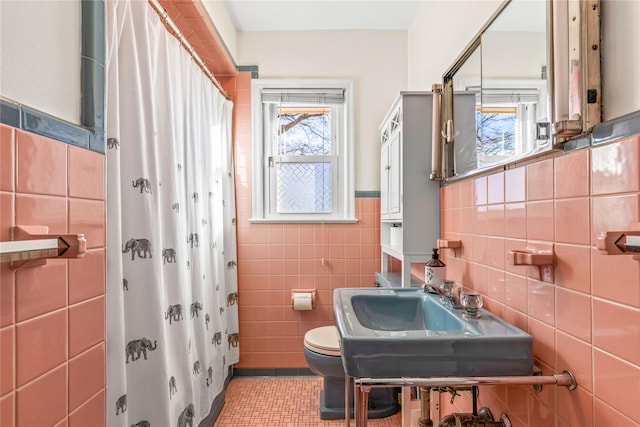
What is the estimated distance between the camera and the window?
2.44 metres

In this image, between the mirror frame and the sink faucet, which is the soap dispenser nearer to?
the sink faucet

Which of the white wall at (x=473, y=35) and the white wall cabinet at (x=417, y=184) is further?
the white wall cabinet at (x=417, y=184)

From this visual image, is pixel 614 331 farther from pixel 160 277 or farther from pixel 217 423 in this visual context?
pixel 217 423

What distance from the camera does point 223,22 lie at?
6.81 feet

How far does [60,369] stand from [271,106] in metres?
2.09

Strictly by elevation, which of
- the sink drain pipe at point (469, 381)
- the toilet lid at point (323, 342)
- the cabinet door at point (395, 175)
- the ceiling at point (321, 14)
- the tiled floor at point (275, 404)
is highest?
the ceiling at point (321, 14)

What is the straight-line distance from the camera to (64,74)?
83 cm

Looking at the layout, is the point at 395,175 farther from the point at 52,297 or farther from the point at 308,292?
the point at 52,297

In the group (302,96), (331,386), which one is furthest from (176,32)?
(331,386)

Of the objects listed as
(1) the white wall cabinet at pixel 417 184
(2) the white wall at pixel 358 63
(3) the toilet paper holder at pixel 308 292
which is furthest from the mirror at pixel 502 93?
(3) the toilet paper holder at pixel 308 292

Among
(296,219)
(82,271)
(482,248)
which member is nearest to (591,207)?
(482,248)

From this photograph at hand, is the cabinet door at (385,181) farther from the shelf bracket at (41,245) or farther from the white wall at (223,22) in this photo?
the shelf bracket at (41,245)

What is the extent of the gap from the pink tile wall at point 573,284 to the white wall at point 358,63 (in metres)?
1.34

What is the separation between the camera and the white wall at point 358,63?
2400mm
